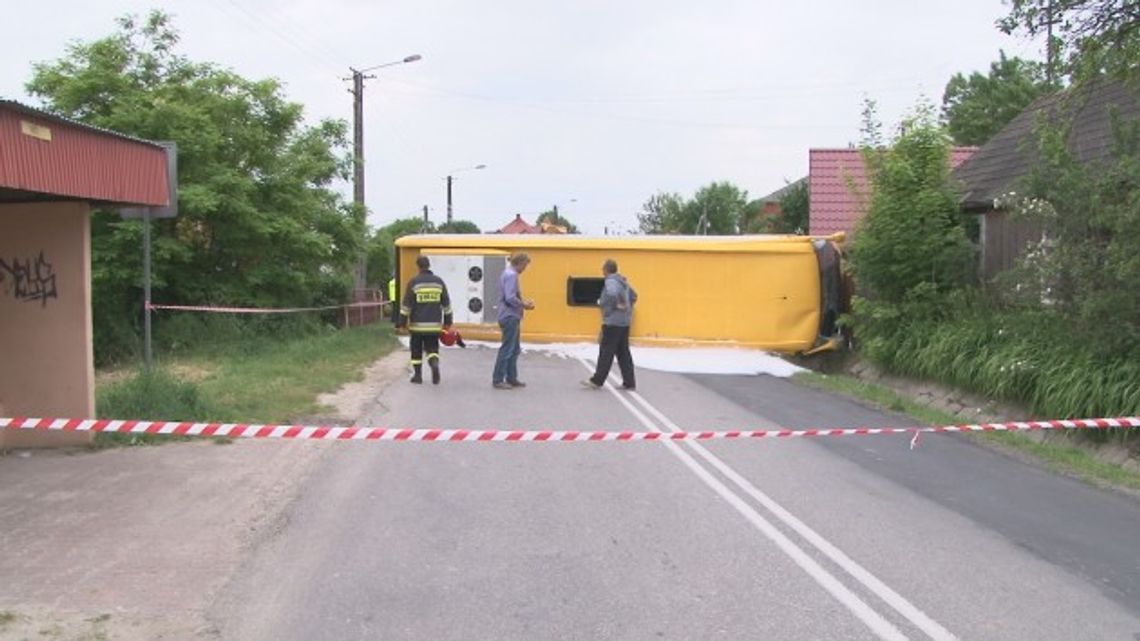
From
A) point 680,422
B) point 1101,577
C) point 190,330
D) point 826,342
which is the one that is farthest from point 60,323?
point 826,342

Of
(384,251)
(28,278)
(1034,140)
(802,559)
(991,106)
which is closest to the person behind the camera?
(802,559)

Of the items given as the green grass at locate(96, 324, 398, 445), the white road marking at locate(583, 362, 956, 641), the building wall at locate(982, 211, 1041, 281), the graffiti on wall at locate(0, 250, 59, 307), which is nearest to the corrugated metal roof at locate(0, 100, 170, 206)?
the graffiti on wall at locate(0, 250, 59, 307)

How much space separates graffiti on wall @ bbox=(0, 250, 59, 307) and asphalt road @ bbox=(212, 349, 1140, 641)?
9.48 ft

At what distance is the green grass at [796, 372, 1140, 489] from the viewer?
360 inches

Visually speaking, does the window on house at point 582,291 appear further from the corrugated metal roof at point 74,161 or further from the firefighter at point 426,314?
the corrugated metal roof at point 74,161

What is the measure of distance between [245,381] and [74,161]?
5908 millimetres

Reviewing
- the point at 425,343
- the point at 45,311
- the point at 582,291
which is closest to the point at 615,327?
the point at 425,343

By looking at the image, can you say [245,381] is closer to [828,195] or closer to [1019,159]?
[1019,159]

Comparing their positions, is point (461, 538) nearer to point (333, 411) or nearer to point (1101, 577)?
point (1101, 577)

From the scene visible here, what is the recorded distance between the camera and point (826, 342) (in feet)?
64.1

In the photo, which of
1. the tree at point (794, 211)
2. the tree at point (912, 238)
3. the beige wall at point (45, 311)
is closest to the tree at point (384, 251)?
the tree at point (912, 238)

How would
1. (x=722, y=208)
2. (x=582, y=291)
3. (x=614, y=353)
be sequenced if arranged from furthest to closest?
(x=722, y=208) → (x=582, y=291) → (x=614, y=353)

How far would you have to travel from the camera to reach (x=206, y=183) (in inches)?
744

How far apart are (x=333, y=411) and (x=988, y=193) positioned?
467 inches
